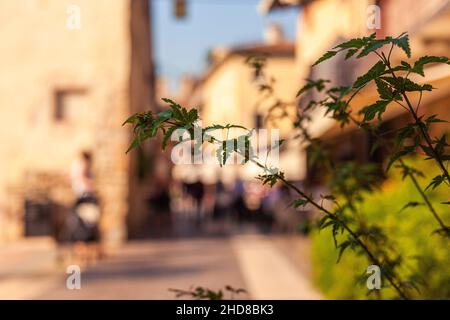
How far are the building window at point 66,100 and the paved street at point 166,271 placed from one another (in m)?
2.84

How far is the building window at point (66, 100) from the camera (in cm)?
1590

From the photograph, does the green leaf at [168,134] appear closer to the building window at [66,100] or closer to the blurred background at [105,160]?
the blurred background at [105,160]

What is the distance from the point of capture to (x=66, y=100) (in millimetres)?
15914

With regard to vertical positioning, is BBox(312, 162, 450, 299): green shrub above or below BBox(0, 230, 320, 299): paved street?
above

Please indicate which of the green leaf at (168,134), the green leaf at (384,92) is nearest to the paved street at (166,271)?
the green leaf at (168,134)

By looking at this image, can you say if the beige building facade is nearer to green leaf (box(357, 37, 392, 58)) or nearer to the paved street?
the paved street

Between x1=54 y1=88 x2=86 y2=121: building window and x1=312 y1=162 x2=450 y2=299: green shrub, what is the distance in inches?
372

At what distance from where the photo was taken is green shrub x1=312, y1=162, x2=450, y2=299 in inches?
204

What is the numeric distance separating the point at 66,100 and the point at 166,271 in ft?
23.0

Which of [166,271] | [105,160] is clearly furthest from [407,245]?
[105,160]

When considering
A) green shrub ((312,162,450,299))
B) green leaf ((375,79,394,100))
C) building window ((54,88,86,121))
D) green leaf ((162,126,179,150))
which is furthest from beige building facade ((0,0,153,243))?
green leaf ((375,79,394,100))

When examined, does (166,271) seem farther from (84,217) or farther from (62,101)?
(62,101)
